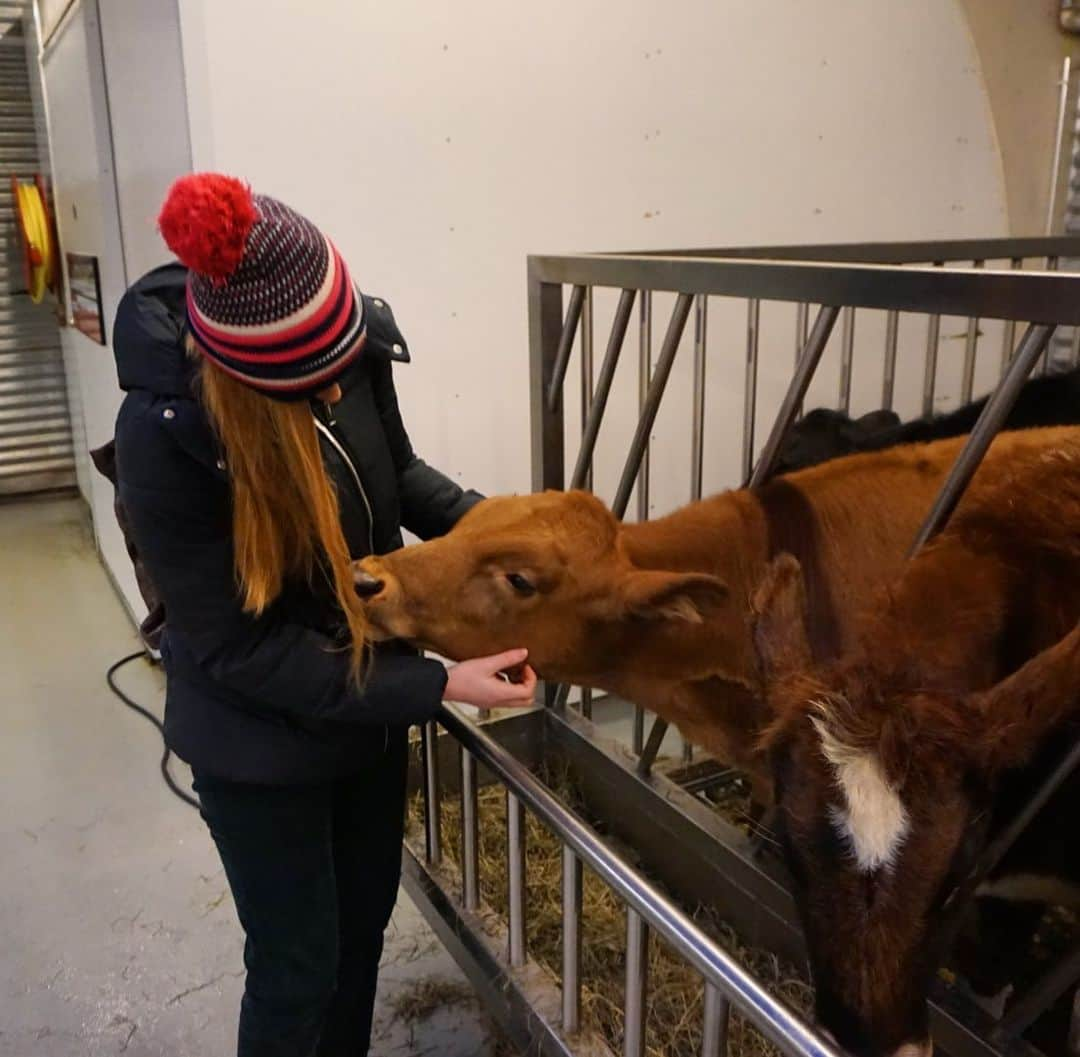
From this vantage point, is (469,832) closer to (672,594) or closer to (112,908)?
(672,594)

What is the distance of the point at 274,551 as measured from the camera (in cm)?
A: 139

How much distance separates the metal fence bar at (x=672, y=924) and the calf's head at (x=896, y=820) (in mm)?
177

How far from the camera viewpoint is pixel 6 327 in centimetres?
621

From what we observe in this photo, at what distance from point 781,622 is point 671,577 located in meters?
0.23

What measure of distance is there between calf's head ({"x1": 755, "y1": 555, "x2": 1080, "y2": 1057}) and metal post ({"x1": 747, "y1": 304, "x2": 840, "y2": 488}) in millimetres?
623

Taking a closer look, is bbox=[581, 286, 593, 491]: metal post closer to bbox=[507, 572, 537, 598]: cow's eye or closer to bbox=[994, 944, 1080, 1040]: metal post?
bbox=[507, 572, 537, 598]: cow's eye

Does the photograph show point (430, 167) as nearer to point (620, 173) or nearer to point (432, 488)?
point (620, 173)

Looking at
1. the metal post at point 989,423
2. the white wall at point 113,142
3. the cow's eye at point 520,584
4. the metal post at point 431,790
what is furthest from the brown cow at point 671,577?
the white wall at point 113,142

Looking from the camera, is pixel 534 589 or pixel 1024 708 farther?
pixel 534 589

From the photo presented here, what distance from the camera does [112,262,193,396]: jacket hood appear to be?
132 cm

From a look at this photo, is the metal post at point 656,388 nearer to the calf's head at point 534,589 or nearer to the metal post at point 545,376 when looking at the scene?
the metal post at point 545,376

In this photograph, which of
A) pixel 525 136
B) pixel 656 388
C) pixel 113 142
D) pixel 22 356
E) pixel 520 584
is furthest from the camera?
pixel 22 356

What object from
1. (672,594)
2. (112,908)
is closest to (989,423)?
(672,594)

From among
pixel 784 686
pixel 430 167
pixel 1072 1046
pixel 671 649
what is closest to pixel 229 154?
pixel 430 167
